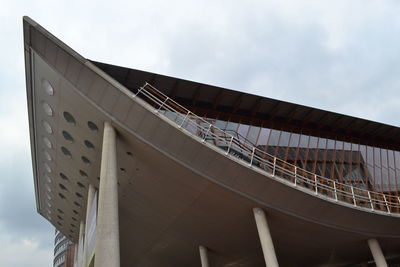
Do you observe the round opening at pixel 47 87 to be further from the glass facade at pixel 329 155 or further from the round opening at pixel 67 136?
the glass facade at pixel 329 155

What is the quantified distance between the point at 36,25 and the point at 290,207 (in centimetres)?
1312

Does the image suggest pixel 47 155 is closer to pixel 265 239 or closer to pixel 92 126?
pixel 92 126

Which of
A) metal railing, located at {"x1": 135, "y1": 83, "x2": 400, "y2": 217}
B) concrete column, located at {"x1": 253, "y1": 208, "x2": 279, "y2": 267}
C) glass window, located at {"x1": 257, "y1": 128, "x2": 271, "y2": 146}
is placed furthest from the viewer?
glass window, located at {"x1": 257, "y1": 128, "x2": 271, "y2": 146}

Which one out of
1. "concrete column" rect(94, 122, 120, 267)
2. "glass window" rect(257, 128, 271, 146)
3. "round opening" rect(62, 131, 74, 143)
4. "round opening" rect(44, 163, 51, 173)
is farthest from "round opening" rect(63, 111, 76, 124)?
"glass window" rect(257, 128, 271, 146)

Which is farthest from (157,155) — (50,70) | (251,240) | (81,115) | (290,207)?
(251,240)

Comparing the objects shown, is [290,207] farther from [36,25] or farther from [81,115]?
[36,25]

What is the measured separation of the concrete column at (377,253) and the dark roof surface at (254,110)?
6.57m

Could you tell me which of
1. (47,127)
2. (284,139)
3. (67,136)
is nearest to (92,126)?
(67,136)

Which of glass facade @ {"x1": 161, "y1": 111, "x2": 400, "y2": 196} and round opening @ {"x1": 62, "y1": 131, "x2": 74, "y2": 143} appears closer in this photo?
round opening @ {"x1": 62, "y1": 131, "x2": 74, "y2": 143}

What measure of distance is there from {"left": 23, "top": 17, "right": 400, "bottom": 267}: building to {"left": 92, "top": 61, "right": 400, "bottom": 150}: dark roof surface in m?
0.07

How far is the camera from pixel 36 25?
469 inches

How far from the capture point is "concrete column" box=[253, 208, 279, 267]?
13.2 meters

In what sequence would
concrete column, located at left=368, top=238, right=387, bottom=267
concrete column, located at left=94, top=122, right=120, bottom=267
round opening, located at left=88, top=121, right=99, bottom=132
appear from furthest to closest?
concrete column, located at left=368, top=238, right=387, bottom=267, round opening, located at left=88, top=121, right=99, bottom=132, concrete column, located at left=94, top=122, right=120, bottom=267

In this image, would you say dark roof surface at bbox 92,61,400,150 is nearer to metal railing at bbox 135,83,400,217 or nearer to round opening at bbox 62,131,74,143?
metal railing at bbox 135,83,400,217
